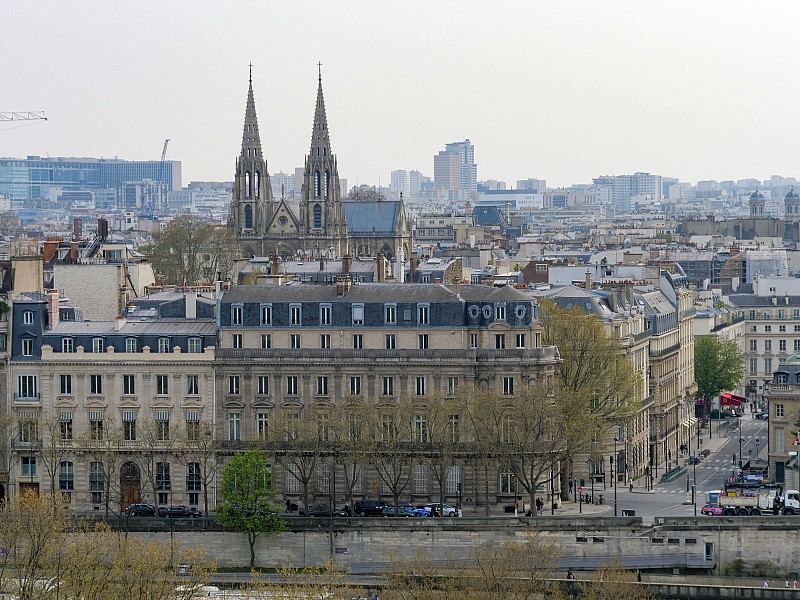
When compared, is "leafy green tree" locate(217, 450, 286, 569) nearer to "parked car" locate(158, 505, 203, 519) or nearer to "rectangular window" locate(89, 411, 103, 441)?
"parked car" locate(158, 505, 203, 519)

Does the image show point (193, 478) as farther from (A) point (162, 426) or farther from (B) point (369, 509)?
(B) point (369, 509)

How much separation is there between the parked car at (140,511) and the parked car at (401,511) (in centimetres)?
906

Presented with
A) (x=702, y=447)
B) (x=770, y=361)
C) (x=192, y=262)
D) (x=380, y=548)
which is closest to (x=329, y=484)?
(x=380, y=548)

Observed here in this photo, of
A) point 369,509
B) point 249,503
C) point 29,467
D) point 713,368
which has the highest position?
point 713,368

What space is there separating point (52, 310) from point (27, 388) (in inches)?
138

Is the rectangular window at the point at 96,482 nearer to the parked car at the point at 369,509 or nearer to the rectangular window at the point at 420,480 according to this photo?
the parked car at the point at 369,509

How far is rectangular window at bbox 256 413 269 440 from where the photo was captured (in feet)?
298

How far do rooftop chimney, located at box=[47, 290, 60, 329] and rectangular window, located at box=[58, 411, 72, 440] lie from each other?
3860 millimetres

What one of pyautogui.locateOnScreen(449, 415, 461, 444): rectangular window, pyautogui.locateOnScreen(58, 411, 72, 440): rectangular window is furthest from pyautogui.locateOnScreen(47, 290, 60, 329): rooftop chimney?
pyautogui.locateOnScreen(449, 415, 461, 444): rectangular window

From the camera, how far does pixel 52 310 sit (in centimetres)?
9400

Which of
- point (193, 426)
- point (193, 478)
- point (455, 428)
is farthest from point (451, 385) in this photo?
point (193, 478)

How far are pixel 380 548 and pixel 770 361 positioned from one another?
67.1 meters

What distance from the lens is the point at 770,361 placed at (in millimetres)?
147375

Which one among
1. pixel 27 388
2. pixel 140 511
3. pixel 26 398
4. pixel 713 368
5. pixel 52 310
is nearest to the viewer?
pixel 140 511
